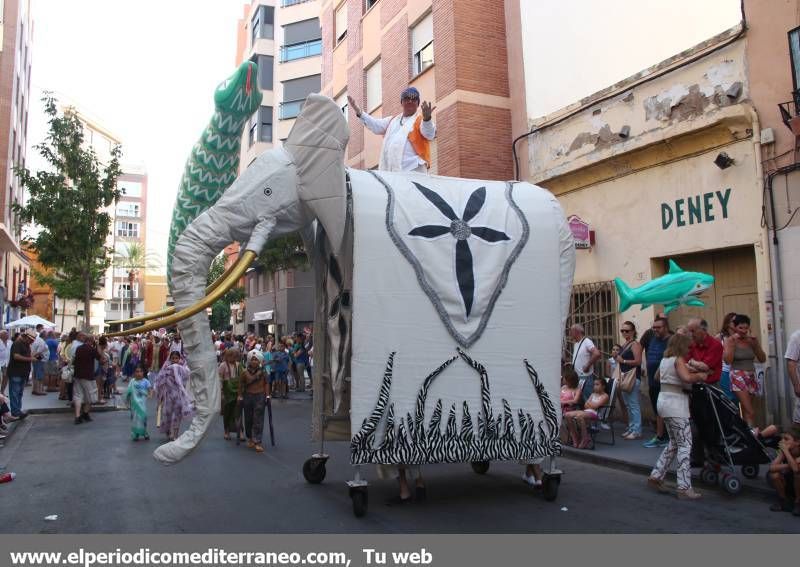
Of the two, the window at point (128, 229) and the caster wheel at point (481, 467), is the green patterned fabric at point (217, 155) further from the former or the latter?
the window at point (128, 229)

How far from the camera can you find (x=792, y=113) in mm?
8531

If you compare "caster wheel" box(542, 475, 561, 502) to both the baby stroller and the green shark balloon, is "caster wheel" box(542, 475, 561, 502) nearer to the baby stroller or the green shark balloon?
the baby stroller

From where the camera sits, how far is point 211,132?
5508 mm

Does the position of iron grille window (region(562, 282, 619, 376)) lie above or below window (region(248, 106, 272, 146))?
below

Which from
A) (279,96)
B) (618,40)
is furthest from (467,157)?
(279,96)

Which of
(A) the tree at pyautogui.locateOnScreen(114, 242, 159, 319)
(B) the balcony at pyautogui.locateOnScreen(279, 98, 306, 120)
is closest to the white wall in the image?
(B) the balcony at pyautogui.locateOnScreen(279, 98, 306, 120)

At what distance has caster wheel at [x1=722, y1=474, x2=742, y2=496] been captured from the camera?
6406mm

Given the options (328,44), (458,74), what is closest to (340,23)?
(328,44)

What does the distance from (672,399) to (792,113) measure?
473 centimetres

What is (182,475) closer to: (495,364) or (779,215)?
(495,364)

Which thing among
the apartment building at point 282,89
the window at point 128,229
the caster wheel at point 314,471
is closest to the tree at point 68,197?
the caster wheel at point 314,471

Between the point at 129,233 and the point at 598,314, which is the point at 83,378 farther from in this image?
the point at 129,233

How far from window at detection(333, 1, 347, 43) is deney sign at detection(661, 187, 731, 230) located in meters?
15.9

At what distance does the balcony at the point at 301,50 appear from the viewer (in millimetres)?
33969
